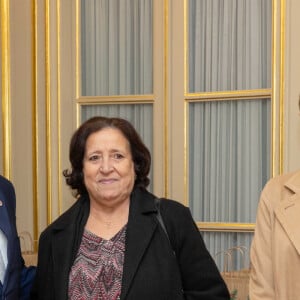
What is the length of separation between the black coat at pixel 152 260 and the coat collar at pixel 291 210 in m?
0.41

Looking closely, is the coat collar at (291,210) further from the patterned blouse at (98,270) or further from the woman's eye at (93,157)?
the woman's eye at (93,157)

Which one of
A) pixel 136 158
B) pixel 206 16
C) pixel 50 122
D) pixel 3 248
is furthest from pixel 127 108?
pixel 3 248

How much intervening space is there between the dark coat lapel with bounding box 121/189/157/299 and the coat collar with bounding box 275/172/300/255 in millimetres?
524

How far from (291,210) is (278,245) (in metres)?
0.13

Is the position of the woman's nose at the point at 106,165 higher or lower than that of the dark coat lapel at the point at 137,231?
higher

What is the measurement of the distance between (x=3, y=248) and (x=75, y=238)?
0.95 ft

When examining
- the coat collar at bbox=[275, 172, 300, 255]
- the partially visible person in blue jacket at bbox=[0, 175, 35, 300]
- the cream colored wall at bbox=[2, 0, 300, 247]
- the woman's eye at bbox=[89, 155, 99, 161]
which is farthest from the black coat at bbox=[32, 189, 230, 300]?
the cream colored wall at bbox=[2, 0, 300, 247]

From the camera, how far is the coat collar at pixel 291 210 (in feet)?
6.82

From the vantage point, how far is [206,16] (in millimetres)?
3793

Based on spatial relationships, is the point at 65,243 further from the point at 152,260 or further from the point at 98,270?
the point at 152,260

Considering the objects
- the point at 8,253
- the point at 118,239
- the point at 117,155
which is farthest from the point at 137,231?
the point at 8,253

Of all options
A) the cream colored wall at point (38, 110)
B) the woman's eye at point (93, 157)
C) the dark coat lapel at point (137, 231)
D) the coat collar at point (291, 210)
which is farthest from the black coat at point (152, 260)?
the cream colored wall at point (38, 110)

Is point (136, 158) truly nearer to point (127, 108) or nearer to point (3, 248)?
point (3, 248)

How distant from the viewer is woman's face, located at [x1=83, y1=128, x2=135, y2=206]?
2.45 meters
